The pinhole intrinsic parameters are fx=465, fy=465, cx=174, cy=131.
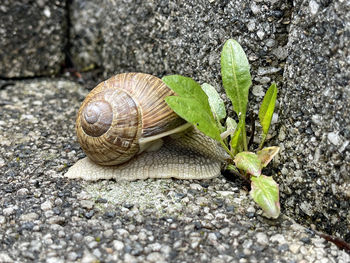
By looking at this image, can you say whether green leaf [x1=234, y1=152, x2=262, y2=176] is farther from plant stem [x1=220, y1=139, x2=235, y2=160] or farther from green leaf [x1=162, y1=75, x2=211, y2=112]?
green leaf [x1=162, y1=75, x2=211, y2=112]

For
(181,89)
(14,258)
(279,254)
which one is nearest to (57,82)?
(181,89)

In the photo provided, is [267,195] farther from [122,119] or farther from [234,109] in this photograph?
[122,119]

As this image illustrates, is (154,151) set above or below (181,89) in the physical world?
below

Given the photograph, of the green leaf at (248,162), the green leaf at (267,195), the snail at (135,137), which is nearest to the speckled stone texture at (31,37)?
the snail at (135,137)

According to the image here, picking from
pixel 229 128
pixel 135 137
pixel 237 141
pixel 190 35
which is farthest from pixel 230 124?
pixel 190 35

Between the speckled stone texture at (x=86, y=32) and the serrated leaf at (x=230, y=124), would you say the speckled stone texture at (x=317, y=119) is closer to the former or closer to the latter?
the serrated leaf at (x=230, y=124)

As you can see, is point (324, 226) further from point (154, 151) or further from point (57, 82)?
point (57, 82)
